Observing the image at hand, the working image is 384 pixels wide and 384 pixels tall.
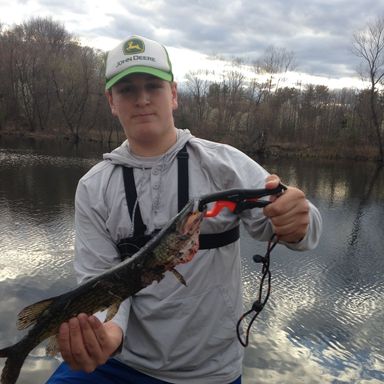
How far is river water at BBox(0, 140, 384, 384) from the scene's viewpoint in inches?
208

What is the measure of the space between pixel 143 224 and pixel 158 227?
95 mm

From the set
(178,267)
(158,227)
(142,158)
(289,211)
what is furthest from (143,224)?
(289,211)

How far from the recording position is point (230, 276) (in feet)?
8.25

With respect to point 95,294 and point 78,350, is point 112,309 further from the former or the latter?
point 78,350

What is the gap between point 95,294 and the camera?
2.00 metres

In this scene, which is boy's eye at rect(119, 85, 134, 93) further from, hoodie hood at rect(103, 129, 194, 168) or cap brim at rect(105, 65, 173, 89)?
hoodie hood at rect(103, 129, 194, 168)

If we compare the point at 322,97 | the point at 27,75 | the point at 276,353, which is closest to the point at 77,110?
the point at 27,75

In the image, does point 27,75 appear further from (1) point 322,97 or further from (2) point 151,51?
(2) point 151,51

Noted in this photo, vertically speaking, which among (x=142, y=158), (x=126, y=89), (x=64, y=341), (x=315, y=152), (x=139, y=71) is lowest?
(x=315, y=152)

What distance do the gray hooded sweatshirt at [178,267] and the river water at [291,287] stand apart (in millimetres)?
2941

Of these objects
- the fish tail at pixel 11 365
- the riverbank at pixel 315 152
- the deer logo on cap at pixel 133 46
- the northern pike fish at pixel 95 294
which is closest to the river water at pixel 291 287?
the fish tail at pixel 11 365

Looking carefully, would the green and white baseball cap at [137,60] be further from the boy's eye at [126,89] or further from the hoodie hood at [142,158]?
the hoodie hood at [142,158]

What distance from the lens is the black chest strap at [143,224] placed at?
2.42 metres

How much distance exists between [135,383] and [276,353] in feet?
12.0
